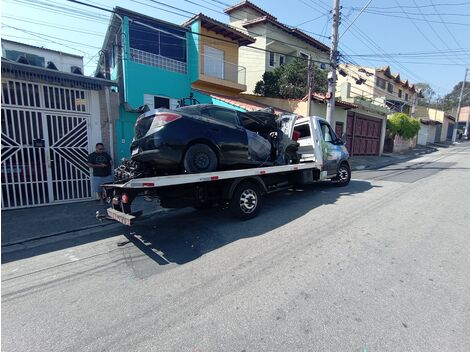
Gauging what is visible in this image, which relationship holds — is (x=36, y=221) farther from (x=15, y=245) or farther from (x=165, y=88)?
(x=165, y=88)

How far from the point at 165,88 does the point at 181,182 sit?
9.58 meters

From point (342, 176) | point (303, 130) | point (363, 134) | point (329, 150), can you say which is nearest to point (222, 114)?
point (303, 130)

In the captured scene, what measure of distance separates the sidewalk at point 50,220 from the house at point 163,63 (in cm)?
381

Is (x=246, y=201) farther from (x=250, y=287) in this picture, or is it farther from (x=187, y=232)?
(x=250, y=287)

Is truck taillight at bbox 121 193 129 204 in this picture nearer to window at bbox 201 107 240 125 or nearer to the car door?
the car door

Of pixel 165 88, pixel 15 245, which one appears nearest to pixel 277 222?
pixel 15 245

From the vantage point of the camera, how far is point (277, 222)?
Answer: 5.45 metres

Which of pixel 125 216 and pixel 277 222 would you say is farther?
pixel 277 222

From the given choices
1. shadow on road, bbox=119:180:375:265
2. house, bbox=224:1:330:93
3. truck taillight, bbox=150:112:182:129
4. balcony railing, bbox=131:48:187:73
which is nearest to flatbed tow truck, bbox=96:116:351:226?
shadow on road, bbox=119:180:375:265

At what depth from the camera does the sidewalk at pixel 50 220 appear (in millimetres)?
5340

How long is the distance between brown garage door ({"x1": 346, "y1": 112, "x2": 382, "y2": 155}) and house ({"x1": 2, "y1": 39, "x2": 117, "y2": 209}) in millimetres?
16441

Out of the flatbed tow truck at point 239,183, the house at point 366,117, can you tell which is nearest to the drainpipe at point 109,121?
the flatbed tow truck at point 239,183

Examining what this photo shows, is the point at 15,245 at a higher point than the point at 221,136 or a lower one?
lower

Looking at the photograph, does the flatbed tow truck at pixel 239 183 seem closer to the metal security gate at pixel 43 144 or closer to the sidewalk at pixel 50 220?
the sidewalk at pixel 50 220
